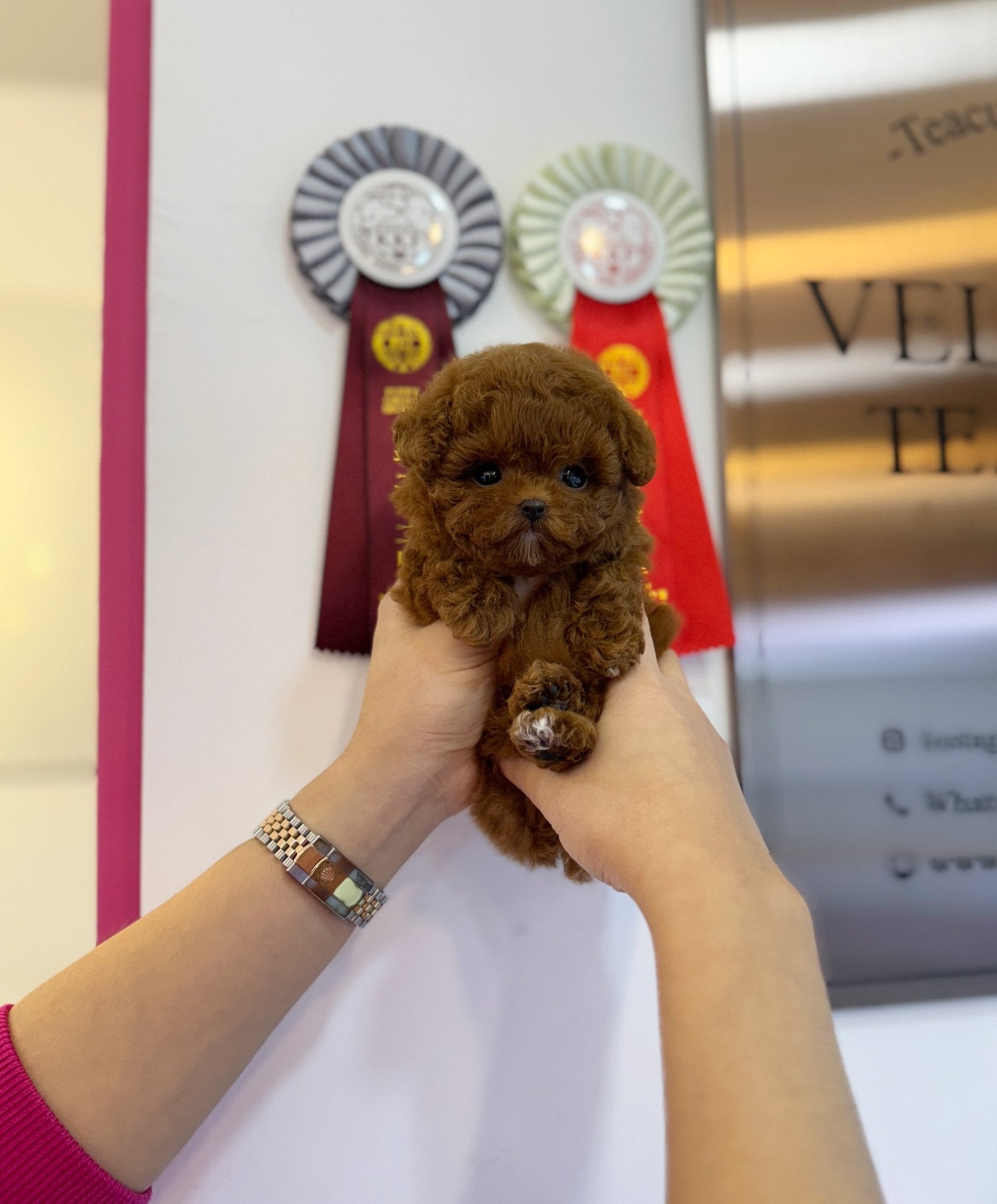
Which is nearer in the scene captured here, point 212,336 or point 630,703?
point 630,703

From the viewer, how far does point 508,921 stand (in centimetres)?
108

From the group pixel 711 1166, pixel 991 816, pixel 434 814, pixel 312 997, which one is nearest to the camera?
pixel 711 1166

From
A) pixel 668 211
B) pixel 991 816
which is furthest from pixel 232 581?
pixel 991 816

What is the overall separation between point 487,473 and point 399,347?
478 millimetres

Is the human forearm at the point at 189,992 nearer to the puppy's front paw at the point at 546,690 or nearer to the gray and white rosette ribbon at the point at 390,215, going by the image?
the puppy's front paw at the point at 546,690

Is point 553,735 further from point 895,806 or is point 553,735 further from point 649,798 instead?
point 895,806

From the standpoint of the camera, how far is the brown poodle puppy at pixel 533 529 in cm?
65

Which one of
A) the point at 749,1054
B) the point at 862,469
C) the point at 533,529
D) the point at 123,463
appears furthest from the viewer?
the point at 862,469

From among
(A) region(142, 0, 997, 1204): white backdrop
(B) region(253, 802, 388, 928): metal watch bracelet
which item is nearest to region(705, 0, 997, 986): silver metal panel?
(A) region(142, 0, 997, 1204): white backdrop

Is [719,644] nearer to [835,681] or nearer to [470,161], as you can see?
[835,681]

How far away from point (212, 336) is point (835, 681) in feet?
3.52

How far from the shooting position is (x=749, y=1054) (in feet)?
1.67

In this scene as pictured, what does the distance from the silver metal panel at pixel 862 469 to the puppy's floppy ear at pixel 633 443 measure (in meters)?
0.46

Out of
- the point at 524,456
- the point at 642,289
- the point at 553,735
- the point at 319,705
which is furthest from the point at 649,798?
the point at 642,289
